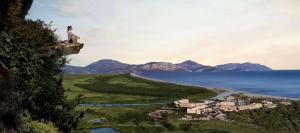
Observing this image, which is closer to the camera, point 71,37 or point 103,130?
point 71,37

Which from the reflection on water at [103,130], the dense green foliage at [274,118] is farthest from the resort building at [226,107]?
the reflection on water at [103,130]

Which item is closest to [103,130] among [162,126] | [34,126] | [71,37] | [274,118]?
[162,126]

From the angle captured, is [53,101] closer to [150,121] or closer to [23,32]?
[23,32]

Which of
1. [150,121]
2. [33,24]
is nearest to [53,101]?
[33,24]

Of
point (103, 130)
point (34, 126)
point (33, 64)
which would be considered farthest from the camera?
point (103, 130)

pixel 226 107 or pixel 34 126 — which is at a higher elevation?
pixel 34 126

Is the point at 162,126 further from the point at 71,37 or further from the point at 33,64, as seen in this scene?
the point at 33,64

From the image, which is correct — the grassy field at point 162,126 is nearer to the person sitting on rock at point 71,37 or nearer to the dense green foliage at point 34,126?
the person sitting on rock at point 71,37

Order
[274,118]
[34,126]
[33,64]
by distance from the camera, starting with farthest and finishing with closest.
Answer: [274,118]
[33,64]
[34,126]
